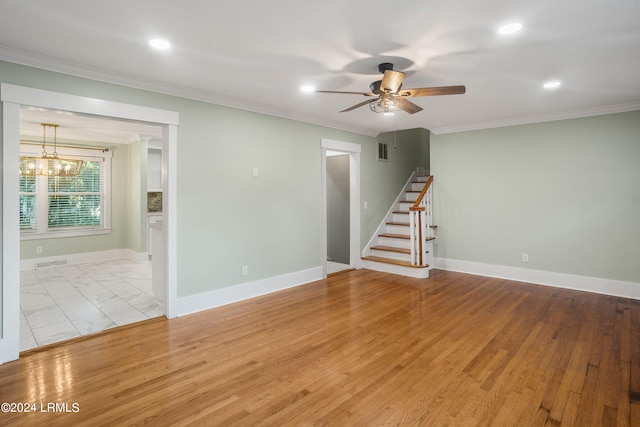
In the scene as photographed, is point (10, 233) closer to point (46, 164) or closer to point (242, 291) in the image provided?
point (242, 291)

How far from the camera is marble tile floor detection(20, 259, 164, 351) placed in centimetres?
337

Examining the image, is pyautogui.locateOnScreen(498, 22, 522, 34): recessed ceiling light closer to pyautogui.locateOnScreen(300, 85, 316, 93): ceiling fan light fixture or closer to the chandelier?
pyautogui.locateOnScreen(300, 85, 316, 93): ceiling fan light fixture

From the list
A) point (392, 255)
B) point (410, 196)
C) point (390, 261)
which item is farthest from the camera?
point (410, 196)

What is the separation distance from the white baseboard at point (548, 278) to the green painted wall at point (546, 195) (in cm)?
8

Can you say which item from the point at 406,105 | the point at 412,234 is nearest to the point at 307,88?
the point at 406,105

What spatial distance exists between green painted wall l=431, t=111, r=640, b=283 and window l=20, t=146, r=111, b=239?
661 cm

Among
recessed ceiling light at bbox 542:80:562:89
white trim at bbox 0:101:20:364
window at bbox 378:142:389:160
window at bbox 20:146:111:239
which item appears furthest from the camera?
window at bbox 378:142:389:160

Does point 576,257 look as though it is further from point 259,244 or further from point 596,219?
point 259,244

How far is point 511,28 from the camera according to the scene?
233 cm

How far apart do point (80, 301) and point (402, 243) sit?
4904mm

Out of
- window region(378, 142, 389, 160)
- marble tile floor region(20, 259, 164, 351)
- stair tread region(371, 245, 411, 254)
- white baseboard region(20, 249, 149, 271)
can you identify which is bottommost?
marble tile floor region(20, 259, 164, 351)

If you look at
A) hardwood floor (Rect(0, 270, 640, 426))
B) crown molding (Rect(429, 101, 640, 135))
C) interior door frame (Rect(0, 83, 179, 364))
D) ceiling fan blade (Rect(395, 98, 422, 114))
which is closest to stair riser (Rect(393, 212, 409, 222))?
crown molding (Rect(429, 101, 640, 135))

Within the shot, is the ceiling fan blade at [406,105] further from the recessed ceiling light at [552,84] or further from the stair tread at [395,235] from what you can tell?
the stair tread at [395,235]

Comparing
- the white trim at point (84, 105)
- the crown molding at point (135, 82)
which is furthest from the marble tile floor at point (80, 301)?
the crown molding at point (135, 82)
